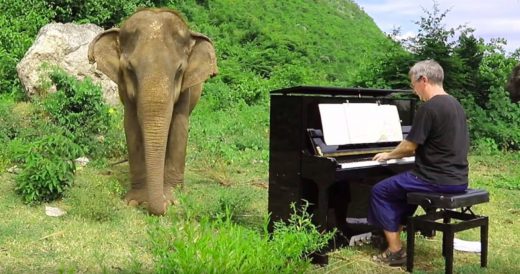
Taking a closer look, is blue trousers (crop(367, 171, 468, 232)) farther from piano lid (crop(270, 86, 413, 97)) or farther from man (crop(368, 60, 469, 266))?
piano lid (crop(270, 86, 413, 97))

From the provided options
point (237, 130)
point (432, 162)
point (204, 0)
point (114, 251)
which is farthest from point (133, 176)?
point (204, 0)

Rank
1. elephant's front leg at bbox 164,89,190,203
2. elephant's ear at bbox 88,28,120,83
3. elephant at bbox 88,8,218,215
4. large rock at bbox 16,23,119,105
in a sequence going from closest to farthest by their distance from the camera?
elephant at bbox 88,8,218,215 < elephant's ear at bbox 88,28,120,83 < elephant's front leg at bbox 164,89,190,203 < large rock at bbox 16,23,119,105

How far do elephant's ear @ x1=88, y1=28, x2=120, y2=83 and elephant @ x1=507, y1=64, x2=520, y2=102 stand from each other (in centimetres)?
1255

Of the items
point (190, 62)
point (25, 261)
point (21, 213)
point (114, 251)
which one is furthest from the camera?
point (190, 62)

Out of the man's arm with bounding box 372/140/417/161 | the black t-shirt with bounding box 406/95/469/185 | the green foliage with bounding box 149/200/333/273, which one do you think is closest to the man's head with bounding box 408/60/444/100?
the black t-shirt with bounding box 406/95/469/185

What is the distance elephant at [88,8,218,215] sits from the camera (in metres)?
8.01

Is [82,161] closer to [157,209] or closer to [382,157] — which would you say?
[157,209]

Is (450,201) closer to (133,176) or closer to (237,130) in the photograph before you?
(133,176)

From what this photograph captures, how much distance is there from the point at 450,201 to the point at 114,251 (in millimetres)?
3279

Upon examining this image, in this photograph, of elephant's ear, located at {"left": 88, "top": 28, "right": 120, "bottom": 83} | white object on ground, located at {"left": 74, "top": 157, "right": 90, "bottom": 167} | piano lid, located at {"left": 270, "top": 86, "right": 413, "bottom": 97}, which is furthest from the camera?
white object on ground, located at {"left": 74, "top": 157, "right": 90, "bottom": 167}

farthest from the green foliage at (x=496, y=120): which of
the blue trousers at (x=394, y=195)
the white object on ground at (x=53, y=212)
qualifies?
the white object on ground at (x=53, y=212)

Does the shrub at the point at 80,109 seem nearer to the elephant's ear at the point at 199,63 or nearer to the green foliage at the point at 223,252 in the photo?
the elephant's ear at the point at 199,63

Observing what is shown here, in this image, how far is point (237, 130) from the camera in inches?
623

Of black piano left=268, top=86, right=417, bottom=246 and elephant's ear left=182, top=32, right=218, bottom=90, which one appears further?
elephant's ear left=182, top=32, right=218, bottom=90
